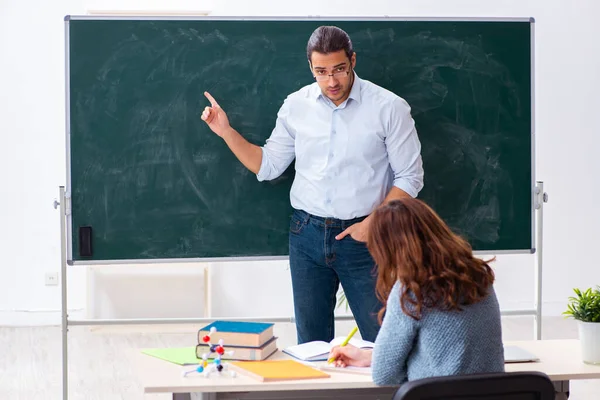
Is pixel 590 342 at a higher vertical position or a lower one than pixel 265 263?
higher

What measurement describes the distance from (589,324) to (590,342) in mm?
54

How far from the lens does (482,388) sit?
1881 mm

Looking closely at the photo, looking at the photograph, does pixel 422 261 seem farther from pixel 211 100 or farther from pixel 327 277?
pixel 211 100

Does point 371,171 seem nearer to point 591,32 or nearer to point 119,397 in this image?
point 119,397

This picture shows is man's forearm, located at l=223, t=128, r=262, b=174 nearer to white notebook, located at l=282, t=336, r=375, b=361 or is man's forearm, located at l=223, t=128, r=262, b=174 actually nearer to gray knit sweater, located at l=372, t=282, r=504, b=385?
white notebook, located at l=282, t=336, r=375, b=361

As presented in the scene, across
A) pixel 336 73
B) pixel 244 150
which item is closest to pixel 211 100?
pixel 244 150

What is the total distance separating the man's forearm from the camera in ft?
11.8

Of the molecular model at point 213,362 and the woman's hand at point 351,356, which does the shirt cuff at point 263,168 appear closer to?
the molecular model at point 213,362

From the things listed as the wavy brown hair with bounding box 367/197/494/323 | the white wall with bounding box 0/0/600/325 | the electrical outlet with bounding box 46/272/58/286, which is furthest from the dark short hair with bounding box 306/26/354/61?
the electrical outlet with bounding box 46/272/58/286

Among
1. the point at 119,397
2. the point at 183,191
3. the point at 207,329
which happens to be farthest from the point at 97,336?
the point at 207,329

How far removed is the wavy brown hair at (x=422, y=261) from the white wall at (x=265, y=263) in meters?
4.15

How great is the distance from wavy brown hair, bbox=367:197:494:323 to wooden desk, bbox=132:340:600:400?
296mm

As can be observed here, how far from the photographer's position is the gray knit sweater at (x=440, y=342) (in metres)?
2.07

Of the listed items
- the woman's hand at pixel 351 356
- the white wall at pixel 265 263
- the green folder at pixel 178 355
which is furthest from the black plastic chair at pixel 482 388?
the white wall at pixel 265 263
